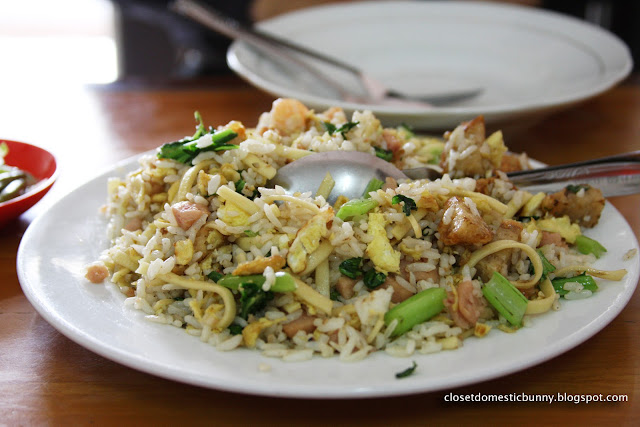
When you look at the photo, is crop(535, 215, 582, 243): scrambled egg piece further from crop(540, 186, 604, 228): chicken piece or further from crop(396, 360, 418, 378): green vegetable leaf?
crop(396, 360, 418, 378): green vegetable leaf

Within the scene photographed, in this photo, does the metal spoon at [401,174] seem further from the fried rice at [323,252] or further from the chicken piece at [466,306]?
the chicken piece at [466,306]

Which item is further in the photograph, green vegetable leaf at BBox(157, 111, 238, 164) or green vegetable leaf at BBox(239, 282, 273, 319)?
green vegetable leaf at BBox(157, 111, 238, 164)

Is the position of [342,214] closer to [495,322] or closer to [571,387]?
[495,322]

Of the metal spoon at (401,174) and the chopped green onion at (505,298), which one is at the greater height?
the metal spoon at (401,174)

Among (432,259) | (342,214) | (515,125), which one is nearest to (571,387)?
(432,259)

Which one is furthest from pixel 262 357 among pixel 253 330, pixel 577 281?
pixel 577 281

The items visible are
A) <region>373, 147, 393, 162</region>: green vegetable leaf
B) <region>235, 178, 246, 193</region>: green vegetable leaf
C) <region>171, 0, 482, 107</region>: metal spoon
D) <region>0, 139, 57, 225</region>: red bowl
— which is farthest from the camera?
<region>171, 0, 482, 107</region>: metal spoon

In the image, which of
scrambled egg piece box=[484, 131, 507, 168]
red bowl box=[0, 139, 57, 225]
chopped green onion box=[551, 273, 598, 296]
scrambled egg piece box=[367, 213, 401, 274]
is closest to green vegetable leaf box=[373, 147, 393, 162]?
scrambled egg piece box=[484, 131, 507, 168]

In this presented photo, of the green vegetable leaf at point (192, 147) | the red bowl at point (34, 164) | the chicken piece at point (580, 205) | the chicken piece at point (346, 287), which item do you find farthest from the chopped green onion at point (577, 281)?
the red bowl at point (34, 164)
